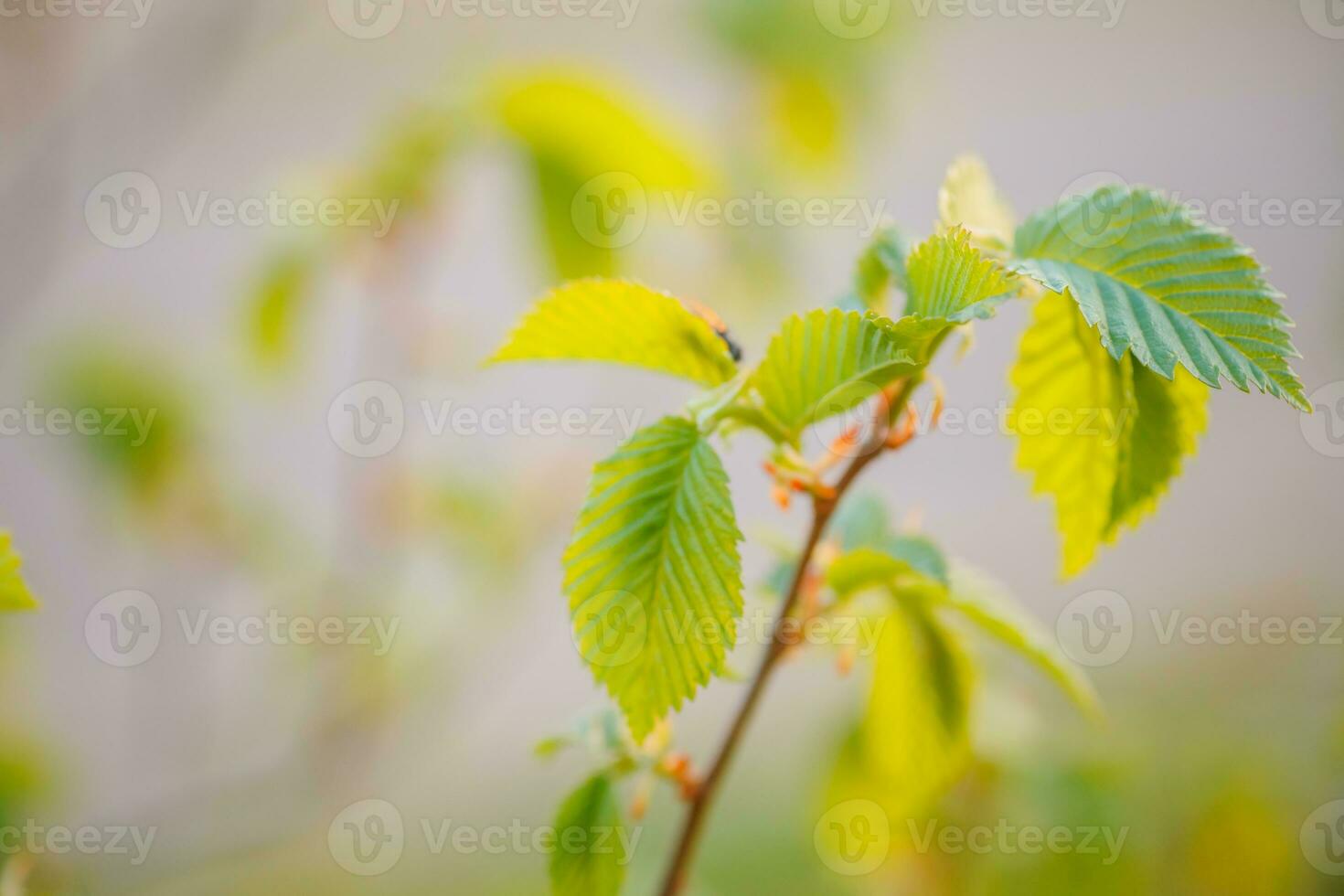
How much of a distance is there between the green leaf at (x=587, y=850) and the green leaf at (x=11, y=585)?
24 centimetres

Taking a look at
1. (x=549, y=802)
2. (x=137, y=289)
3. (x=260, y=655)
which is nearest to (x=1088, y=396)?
(x=549, y=802)

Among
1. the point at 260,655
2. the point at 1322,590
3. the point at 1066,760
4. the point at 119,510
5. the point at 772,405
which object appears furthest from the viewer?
the point at 260,655

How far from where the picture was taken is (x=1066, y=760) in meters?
0.86

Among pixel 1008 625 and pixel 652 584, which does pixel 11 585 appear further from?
pixel 1008 625

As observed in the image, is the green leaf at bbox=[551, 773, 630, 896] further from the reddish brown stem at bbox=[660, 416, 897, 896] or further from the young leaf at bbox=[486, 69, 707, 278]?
the young leaf at bbox=[486, 69, 707, 278]

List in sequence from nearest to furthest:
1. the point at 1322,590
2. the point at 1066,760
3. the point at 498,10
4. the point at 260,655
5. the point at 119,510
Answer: the point at 1066,760 → the point at 119,510 → the point at 498,10 → the point at 1322,590 → the point at 260,655

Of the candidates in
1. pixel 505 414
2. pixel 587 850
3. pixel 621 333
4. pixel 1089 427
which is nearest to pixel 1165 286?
pixel 1089 427

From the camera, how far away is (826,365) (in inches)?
14.8

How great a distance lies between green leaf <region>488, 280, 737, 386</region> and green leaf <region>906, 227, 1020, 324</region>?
88 mm

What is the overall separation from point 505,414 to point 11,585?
1290mm

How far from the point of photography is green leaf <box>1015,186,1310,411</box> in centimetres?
33

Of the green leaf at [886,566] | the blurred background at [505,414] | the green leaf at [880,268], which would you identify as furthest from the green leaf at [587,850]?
the blurred background at [505,414]

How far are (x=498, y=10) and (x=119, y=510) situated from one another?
3.34 ft

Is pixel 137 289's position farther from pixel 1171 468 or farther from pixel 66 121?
pixel 1171 468
